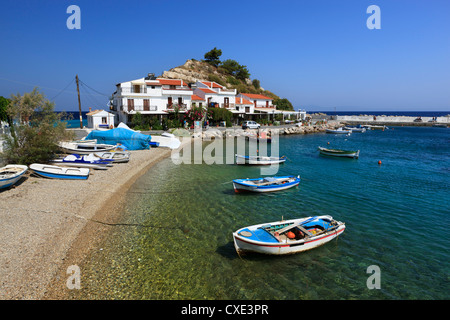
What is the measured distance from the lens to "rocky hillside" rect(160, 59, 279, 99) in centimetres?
8162

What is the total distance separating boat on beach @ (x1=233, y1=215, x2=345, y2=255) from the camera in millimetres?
11492

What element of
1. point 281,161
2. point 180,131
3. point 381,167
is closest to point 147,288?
point 281,161

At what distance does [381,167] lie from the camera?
31516mm

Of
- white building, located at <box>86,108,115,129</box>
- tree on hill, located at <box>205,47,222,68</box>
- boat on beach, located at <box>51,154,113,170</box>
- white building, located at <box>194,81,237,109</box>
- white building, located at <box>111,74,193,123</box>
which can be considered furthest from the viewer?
tree on hill, located at <box>205,47,222,68</box>

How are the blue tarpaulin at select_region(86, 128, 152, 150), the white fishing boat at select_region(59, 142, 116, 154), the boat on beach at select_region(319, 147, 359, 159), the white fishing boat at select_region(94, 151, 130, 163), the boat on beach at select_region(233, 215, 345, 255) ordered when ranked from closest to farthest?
1. the boat on beach at select_region(233, 215, 345, 255)
2. the white fishing boat at select_region(94, 151, 130, 163)
3. the white fishing boat at select_region(59, 142, 116, 154)
4. the blue tarpaulin at select_region(86, 128, 152, 150)
5. the boat on beach at select_region(319, 147, 359, 159)

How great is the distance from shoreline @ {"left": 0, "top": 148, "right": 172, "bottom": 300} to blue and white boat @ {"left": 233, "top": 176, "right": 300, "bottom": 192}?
8723 mm

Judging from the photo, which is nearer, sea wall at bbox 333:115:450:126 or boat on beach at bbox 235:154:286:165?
boat on beach at bbox 235:154:286:165

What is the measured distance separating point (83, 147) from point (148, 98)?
21.7m

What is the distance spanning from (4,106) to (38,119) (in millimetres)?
4450

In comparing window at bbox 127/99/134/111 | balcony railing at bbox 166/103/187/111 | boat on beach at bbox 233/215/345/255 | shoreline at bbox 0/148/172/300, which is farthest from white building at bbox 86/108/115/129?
boat on beach at bbox 233/215/345/255

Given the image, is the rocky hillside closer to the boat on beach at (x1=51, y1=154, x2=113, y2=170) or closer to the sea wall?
the sea wall

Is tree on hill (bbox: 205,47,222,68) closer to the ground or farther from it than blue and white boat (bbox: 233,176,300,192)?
farther from it

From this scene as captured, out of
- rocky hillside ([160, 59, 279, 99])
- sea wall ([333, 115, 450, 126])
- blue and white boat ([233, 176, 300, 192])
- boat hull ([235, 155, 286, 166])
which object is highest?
rocky hillside ([160, 59, 279, 99])
